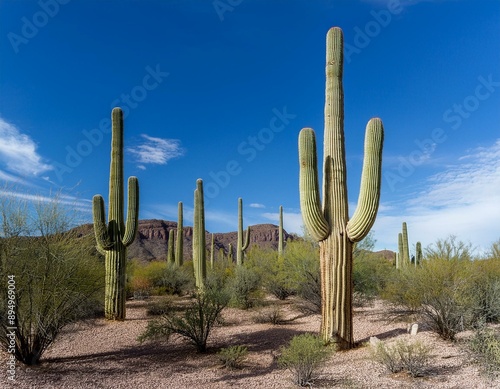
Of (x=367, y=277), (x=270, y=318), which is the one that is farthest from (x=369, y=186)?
(x=367, y=277)

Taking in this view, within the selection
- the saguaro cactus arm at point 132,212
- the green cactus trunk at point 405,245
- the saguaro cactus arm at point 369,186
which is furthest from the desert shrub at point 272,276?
the green cactus trunk at point 405,245

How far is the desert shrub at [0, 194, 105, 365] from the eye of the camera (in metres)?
8.53

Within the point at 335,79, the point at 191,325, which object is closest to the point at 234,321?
the point at 191,325

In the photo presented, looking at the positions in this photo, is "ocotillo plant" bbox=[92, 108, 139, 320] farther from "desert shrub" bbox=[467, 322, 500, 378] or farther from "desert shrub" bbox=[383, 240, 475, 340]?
"desert shrub" bbox=[467, 322, 500, 378]

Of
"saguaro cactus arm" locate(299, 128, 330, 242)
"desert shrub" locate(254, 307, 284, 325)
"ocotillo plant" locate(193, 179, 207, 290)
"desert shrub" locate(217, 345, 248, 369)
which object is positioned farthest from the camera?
"ocotillo plant" locate(193, 179, 207, 290)

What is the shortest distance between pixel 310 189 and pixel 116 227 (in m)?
7.76

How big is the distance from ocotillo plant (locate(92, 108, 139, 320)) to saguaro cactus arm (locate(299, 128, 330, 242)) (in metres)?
7.17

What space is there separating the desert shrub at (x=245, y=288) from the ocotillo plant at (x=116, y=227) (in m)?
4.52

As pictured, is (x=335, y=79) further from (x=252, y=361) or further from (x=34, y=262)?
(x=34, y=262)

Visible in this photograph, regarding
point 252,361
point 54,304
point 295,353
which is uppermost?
point 54,304

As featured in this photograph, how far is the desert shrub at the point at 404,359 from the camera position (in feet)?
26.2

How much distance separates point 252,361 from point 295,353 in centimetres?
221

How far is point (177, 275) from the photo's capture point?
23766mm

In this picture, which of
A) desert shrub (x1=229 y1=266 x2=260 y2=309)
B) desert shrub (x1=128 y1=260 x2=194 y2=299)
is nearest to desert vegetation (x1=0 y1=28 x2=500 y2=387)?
desert shrub (x1=229 y1=266 x2=260 y2=309)
